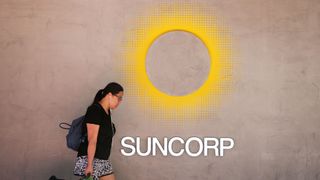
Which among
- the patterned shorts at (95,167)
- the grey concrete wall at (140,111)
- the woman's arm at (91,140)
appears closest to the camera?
the woman's arm at (91,140)

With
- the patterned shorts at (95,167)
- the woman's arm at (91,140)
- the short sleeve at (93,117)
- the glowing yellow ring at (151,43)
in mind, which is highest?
the glowing yellow ring at (151,43)

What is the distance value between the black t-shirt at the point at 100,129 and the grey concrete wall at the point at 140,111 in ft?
3.73

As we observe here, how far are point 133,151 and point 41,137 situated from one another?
1.03 meters

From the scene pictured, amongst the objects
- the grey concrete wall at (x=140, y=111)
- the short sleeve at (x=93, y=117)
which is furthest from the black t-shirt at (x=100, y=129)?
the grey concrete wall at (x=140, y=111)

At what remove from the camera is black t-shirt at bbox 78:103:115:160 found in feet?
16.0

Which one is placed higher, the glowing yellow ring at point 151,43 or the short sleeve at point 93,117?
the glowing yellow ring at point 151,43

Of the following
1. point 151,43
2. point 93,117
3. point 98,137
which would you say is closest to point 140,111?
point 151,43

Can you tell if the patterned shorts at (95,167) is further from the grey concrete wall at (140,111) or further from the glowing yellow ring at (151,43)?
the glowing yellow ring at (151,43)

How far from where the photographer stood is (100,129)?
194 inches

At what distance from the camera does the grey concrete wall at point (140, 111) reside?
6156mm

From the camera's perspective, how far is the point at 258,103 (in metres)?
6.15

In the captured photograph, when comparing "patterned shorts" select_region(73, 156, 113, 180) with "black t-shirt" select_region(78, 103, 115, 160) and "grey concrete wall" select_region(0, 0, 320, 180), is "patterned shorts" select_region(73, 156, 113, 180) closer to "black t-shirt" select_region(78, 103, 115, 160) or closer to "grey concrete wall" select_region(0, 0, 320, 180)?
"black t-shirt" select_region(78, 103, 115, 160)

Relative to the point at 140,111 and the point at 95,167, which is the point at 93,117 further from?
the point at 140,111

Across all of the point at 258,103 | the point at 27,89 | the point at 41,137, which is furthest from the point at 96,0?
the point at 258,103
